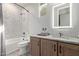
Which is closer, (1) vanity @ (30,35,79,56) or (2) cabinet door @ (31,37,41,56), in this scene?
(1) vanity @ (30,35,79,56)

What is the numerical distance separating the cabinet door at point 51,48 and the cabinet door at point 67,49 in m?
0.06

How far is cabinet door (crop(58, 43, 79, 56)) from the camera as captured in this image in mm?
1381

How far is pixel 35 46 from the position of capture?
167 centimetres

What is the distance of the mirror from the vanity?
0.25 meters

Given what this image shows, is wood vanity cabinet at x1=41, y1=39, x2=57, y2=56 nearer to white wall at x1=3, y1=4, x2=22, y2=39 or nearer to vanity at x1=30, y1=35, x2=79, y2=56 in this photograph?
vanity at x1=30, y1=35, x2=79, y2=56

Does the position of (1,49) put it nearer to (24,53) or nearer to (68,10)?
(24,53)

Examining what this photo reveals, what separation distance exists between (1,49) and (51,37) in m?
0.76

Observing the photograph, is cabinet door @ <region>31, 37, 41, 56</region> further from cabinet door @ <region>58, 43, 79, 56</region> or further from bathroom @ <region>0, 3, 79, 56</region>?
cabinet door @ <region>58, 43, 79, 56</region>

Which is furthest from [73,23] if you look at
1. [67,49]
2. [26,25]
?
[26,25]

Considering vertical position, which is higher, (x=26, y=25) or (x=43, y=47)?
(x=26, y=25)

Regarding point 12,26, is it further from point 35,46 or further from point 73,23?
point 73,23

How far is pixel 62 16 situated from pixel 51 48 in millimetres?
508

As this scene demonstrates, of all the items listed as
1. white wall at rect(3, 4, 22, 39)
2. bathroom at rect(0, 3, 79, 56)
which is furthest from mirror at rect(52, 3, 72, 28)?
white wall at rect(3, 4, 22, 39)

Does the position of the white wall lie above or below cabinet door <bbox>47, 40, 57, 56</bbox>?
above
